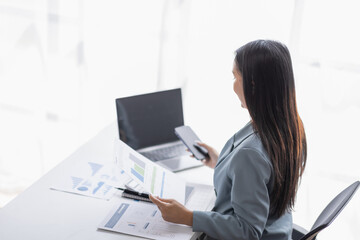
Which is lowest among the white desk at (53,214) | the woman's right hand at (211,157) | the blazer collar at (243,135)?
the white desk at (53,214)

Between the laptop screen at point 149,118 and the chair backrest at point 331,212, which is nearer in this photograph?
the chair backrest at point 331,212

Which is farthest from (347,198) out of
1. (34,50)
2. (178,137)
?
(34,50)

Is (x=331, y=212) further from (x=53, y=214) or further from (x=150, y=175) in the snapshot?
(x=53, y=214)

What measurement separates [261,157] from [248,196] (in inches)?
5.0

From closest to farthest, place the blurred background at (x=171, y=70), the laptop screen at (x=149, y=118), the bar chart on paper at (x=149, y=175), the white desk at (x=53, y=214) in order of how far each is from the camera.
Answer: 1. the white desk at (x=53, y=214)
2. the bar chart on paper at (x=149, y=175)
3. the laptop screen at (x=149, y=118)
4. the blurred background at (x=171, y=70)

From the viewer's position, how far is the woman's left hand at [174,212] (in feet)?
5.57

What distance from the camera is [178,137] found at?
89.5 inches

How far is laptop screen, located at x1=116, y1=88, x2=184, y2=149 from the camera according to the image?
2.22 m

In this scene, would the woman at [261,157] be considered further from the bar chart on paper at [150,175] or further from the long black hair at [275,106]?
the bar chart on paper at [150,175]

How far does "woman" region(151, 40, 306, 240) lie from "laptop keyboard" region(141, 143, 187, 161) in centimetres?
54

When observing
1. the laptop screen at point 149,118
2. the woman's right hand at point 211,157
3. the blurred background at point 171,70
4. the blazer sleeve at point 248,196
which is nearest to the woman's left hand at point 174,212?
the blazer sleeve at point 248,196

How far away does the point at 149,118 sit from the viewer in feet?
7.47

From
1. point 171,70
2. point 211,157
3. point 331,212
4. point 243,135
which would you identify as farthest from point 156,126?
point 331,212

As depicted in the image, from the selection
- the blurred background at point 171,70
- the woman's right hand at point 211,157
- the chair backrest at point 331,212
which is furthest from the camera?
the blurred background at point 171,70
